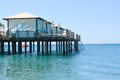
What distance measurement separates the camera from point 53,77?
866 inches

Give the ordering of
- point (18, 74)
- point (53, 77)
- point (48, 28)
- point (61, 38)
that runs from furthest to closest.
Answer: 1. point (48, 28)
2. point (61, 38)
3. point (18, 74)
4. point (53, 77)

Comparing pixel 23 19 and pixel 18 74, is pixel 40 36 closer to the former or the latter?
pixel 23 19

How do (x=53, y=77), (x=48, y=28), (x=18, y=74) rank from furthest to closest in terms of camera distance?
(x=48, y=28) → (x=18, y=74) → (x=53, y=77)

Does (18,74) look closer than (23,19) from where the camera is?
Yes

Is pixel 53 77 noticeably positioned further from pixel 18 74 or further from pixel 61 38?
pixel 61 38

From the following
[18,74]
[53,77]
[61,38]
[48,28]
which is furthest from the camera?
[48,28]

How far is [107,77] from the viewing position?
74.7 ft

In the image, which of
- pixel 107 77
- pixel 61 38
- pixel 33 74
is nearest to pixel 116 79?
pixel 107 77

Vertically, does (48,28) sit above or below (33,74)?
above

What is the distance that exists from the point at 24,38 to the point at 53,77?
18.8 meters

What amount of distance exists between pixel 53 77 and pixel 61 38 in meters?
17.9

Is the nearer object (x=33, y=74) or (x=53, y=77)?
(x=53, y=77)

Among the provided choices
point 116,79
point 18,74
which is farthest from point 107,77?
point 18,74

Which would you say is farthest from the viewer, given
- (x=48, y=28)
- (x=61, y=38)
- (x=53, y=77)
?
(x=48, y=28)
